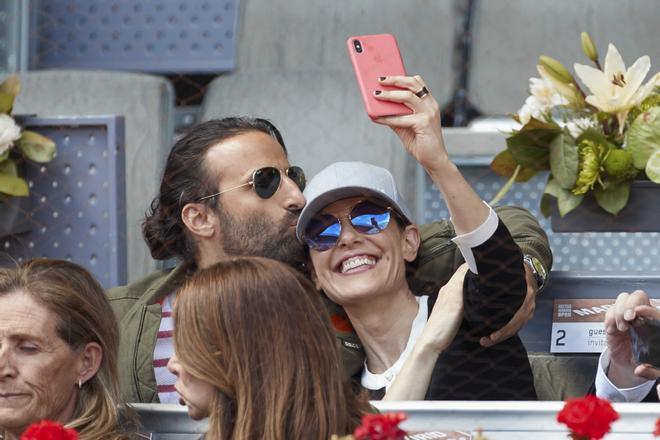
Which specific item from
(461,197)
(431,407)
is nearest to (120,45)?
(461,197)

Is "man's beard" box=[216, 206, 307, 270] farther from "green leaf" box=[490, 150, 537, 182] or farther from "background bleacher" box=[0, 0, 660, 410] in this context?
"background bleacher" box=[0, 0, 660, 410]

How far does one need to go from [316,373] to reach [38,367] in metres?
0.49

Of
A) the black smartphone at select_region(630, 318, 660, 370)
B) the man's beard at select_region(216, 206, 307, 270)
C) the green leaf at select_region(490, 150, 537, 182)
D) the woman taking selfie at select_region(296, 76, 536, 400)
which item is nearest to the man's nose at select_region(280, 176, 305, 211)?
the man's beard at select_region(216, 206, 307, 270)

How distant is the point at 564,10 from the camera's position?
3199 mm

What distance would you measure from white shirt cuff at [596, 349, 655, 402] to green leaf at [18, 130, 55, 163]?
139 centimetres

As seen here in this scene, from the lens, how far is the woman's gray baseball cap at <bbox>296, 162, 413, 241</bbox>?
2.01 metres

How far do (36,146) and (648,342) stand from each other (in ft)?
4.96

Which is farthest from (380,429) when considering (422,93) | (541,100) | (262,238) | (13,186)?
(13,186)

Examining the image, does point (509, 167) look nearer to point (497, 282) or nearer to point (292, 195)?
point (292, 195)

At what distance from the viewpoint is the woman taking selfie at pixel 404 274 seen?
1.84 m

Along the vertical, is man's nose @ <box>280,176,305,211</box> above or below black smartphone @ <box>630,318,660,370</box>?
below

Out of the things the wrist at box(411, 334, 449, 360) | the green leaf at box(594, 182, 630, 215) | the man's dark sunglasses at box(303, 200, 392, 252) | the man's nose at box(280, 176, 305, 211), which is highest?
the green leaf at box(594, 182, 630, 215)

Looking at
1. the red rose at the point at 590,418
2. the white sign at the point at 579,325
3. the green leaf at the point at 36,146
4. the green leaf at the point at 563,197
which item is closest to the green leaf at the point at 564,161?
the green leaf at the point at 563,197

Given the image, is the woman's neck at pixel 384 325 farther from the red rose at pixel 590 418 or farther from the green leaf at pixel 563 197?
the red rose at pixel 590 418
